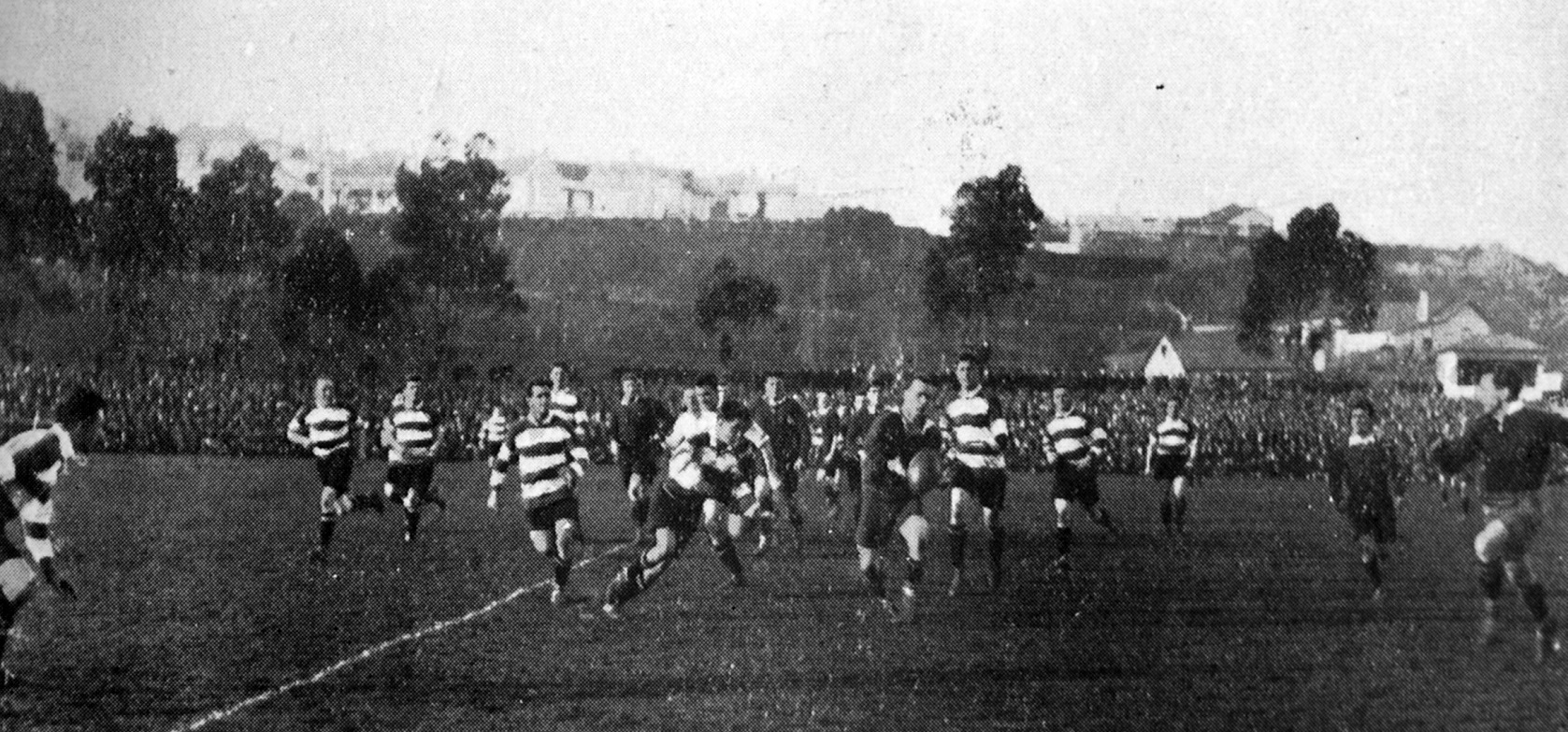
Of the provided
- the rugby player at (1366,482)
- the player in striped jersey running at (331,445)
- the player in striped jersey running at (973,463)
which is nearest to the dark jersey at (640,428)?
the player in striped jersey running at (331,445)

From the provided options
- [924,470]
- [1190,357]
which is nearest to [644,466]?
[924,470]

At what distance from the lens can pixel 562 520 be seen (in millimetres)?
10094

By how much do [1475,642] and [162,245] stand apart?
11.6 m

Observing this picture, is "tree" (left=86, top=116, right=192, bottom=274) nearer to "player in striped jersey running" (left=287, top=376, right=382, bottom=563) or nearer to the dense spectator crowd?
the dense spectator crowd

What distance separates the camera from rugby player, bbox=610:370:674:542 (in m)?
13.6

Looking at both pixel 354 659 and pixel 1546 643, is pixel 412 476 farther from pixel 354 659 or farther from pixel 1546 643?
pixel 1546 643

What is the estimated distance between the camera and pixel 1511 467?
768cm

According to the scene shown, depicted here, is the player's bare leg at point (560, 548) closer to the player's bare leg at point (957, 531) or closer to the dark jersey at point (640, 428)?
the player's bare leg at point (957, 531)

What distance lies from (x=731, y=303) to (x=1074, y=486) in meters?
4.76

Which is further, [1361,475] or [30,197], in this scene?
[30,197]

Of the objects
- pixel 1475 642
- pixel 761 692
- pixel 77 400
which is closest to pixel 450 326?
pixel 77 400

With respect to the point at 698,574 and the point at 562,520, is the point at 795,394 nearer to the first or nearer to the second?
the point at 698,574

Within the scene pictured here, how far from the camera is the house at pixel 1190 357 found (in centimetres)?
1441

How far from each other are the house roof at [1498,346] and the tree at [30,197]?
1089 cm
